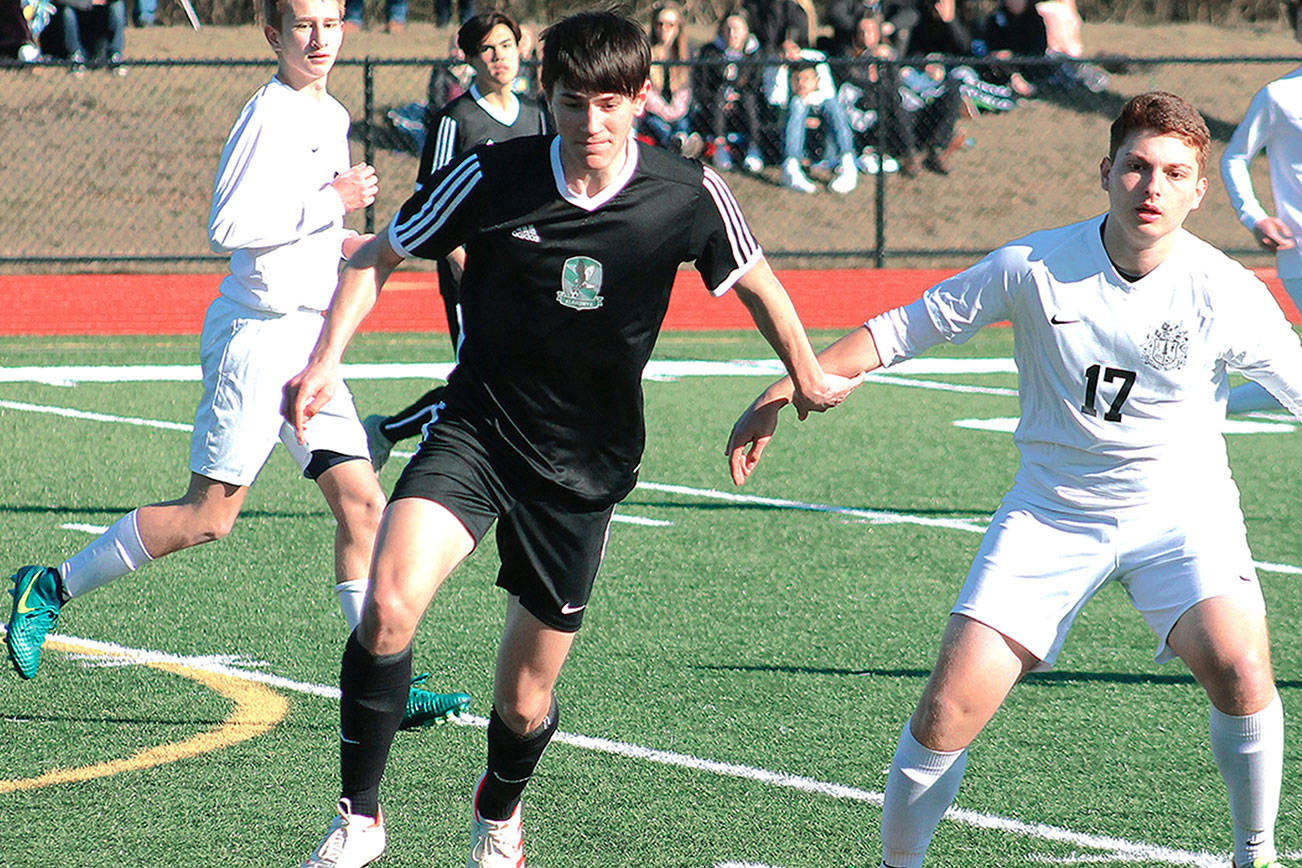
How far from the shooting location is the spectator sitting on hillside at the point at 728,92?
21188 millimetres

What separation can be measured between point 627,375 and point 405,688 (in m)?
0.92

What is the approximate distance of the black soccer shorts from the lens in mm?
4336

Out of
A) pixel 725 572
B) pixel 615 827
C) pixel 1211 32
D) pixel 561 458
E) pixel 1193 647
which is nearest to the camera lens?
pixel 1193 647

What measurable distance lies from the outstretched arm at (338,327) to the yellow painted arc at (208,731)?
4.70 ft

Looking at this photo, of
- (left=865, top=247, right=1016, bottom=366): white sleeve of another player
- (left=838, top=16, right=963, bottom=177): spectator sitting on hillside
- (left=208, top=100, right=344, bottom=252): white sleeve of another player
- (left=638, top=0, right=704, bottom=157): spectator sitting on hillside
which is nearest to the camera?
(left=865, top=247, right=1016, bottom=366): white sleeve of another player

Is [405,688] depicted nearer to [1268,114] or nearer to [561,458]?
[561,458]

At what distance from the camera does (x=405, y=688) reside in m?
4.30

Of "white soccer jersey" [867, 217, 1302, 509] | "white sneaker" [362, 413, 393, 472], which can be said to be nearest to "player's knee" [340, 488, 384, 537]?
"white soccer jersey" [867, 217, 1302, 509]

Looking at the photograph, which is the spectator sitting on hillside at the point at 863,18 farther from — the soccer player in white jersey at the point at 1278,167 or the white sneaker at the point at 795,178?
the soccer player in white jersey at the point at 1278,167

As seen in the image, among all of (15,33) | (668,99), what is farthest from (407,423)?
(15,33)

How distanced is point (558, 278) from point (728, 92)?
57.3 feet

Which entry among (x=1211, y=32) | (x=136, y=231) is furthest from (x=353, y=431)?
(x=1211, y=32)

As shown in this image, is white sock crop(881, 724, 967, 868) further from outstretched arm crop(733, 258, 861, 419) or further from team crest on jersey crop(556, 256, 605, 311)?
team crest on jersey crop(556, 256, 605, 311)

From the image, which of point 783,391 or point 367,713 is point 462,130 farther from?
point 367,713
